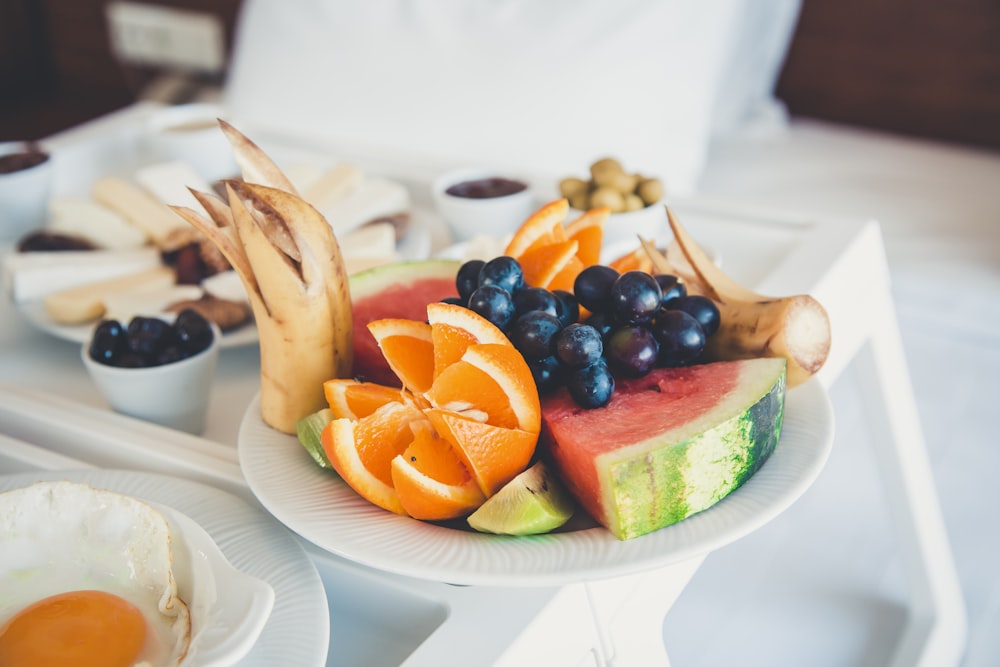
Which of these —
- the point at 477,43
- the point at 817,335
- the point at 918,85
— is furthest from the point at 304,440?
the point at 918,85

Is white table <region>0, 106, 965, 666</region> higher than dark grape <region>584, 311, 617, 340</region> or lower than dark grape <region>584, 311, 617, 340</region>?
lower

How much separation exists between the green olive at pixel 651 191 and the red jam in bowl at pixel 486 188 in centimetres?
15

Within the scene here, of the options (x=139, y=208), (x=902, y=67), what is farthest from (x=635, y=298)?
(x=902, y=67)

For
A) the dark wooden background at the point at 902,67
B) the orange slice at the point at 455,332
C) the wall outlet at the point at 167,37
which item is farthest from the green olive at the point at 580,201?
the wall outlet at the point at 167,37

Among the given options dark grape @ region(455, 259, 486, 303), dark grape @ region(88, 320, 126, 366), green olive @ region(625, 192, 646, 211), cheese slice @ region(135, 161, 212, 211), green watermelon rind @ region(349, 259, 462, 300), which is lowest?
cheese slice @ region(135, 161, 212, 211)

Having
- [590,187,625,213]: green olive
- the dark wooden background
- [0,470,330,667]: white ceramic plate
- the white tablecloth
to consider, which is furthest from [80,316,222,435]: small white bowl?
the dark wooden background

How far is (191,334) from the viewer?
82cm

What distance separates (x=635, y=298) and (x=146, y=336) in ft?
1.48

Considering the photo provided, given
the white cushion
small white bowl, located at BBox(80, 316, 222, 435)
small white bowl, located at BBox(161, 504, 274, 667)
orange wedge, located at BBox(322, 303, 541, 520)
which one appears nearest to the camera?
small white bowl, located at BBox(161, 504, 274, 667)

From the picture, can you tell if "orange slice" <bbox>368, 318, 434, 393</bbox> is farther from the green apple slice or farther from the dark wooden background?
the dark wooden background

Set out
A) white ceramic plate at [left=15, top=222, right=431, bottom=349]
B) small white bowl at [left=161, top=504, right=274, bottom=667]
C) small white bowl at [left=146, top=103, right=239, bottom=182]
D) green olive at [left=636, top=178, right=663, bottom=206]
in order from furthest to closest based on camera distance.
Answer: small white bowl at [left=146, top=103, right=239, bottom=182] < green olive at [left=636, top=178, right=663, bottom=206] < white ceramic plate at [left=15, top=222, right=431, bottom=349] < small white bowl at [left=161, top=504, right=274, bottom=667]

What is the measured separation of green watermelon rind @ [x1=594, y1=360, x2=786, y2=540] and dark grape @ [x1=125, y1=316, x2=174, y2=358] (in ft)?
1.52

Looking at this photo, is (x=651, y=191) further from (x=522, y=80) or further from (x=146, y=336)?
(x=522, y=80)

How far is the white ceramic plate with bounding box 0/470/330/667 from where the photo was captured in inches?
20.5
